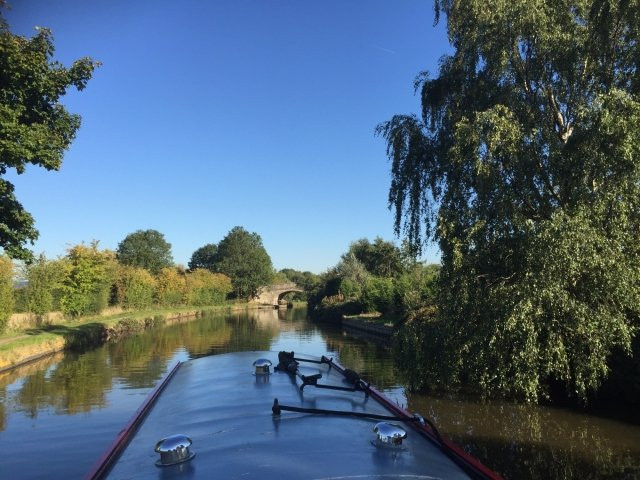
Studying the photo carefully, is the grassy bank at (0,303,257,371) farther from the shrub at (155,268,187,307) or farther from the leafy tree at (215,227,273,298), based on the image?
the leafy tree at (215,227,273,298)

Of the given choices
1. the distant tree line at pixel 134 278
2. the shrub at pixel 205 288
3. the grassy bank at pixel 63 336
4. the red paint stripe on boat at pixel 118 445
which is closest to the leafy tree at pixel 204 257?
the distant tree line at pixel 134 278

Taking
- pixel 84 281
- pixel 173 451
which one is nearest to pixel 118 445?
pixel 173 451

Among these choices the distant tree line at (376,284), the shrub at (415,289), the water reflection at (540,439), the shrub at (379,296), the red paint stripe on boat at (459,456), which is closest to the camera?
the red paint stripe on boat at (459,456)

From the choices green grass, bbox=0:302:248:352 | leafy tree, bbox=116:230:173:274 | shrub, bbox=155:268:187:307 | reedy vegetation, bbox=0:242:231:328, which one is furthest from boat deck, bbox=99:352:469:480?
leafy tree, bbox=116:230:173:274

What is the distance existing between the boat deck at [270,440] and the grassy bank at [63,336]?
1562 cm

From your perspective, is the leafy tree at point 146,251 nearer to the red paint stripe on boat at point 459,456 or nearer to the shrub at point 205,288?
the shrub at point 205,288

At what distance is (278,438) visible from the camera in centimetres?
333

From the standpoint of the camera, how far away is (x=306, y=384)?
5.01 metres

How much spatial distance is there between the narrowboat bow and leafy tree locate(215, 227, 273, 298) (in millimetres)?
86506

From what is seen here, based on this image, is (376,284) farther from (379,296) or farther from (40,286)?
(40,286)

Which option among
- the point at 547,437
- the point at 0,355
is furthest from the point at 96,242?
the point at 547,437

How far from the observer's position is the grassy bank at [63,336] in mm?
18341

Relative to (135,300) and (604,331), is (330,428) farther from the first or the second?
(135,300)

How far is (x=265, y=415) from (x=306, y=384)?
1.13 meters
